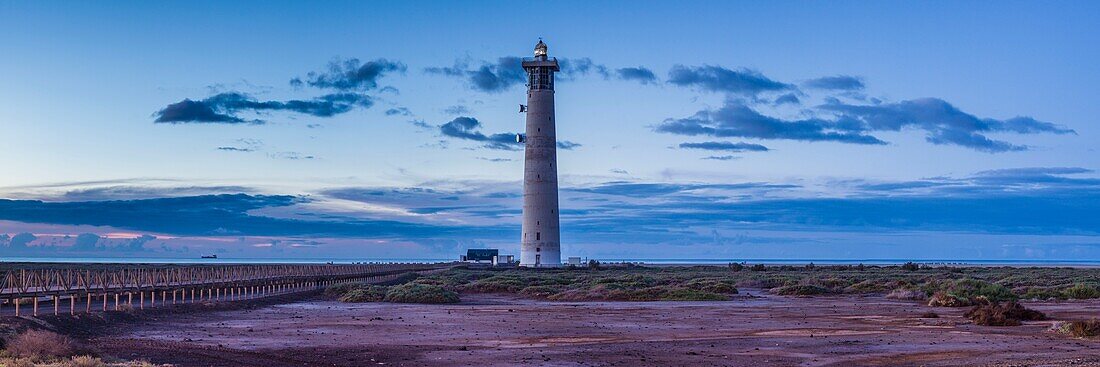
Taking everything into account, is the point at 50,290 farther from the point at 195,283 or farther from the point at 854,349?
the point at 854,349

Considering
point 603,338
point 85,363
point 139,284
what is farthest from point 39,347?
point 139,284

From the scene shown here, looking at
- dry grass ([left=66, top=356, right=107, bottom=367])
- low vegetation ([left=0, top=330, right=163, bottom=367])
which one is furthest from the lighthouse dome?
dry grass ([left=66, top=356, right=107, bottom=367])

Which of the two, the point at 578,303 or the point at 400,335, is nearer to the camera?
the point at 400,335

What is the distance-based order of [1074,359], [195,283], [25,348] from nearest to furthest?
1. [25,348]
2. [1074,359]
3. [195,283]

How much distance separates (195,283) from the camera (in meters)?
41.7

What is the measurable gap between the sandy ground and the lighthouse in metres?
37.9

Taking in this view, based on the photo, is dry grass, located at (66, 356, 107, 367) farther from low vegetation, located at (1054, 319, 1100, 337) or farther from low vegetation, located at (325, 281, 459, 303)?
low vegetation, located at (325, 281, 459, 303)

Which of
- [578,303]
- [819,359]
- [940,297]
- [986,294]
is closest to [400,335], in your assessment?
[819,359]

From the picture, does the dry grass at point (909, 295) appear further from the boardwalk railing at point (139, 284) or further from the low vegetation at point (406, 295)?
the boardwalk railing at point (139, 284)

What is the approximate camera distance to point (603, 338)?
22812 millimetres

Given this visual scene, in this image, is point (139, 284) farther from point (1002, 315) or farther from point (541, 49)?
point (541, 49)

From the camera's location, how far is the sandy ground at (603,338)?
18.2 metres

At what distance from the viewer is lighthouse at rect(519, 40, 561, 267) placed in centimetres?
7250

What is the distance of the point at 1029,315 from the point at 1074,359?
971cm
